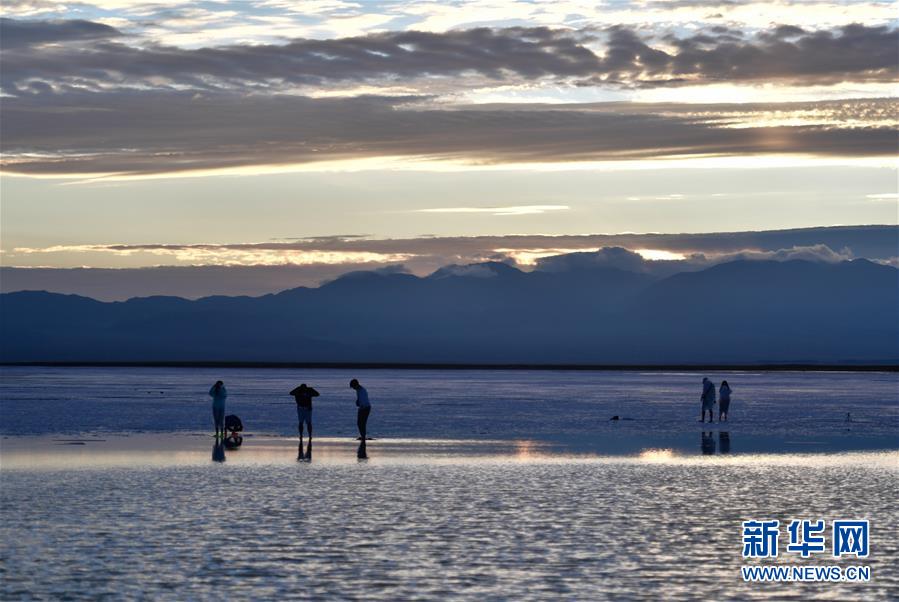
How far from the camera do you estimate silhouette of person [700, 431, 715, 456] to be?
36.6 meters

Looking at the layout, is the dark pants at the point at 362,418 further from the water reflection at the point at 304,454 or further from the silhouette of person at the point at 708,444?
the silhouette of person at the point at 708,444

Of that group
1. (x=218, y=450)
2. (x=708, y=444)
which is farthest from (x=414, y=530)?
(x=708, y=444)

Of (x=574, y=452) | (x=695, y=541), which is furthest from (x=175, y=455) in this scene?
(x=695, y=541)

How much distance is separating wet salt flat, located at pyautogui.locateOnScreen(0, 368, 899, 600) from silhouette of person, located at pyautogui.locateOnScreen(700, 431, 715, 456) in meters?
0.06

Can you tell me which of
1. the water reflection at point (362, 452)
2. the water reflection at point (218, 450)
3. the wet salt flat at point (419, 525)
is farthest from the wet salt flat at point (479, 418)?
the wet salt flat at point (419, 525)

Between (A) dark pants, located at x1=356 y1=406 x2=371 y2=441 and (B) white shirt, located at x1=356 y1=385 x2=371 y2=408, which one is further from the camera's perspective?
(A) dark pants, located at x1=356 y1=406 x2=371 y2=441

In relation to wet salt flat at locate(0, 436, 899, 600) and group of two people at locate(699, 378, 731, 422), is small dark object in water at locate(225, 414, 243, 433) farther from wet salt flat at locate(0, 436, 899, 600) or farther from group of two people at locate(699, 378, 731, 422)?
group of two people at locate(699, 378, 731, 422)

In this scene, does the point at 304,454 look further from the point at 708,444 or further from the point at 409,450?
the point at 708,444

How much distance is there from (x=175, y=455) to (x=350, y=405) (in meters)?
36.3

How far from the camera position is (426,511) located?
22.2m

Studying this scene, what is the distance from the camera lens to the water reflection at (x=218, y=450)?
33.1 meters

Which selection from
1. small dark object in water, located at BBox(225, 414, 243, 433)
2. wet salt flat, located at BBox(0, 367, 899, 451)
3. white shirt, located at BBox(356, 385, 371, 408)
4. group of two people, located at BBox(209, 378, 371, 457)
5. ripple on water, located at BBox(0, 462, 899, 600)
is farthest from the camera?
wet salt flat, located at BBox(0, 367, 899, 451)

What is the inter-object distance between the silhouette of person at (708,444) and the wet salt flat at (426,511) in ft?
0.21

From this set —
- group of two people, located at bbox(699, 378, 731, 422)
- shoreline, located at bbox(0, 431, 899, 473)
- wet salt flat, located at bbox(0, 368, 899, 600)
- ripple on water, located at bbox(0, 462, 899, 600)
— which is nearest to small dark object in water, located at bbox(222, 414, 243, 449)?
shoreline, located at bbox(0, 431, 899, 473)
